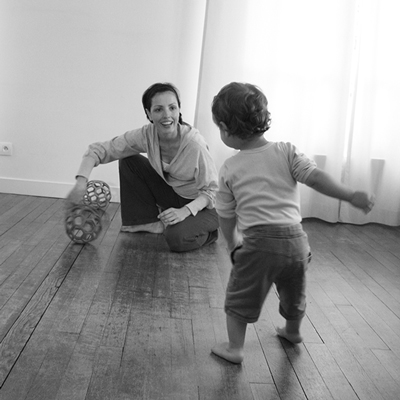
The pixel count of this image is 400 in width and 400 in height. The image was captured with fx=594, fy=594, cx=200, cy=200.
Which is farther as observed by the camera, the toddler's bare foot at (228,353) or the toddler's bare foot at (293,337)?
the toddler's bare foot at (293,337)

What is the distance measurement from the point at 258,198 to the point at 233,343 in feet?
1.53

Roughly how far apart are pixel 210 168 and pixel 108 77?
4.68ft

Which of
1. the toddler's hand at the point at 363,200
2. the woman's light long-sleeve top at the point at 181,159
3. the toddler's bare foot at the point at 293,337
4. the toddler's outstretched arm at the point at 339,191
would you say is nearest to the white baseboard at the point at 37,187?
the woman's light long-sleeve top at the point at 181,159

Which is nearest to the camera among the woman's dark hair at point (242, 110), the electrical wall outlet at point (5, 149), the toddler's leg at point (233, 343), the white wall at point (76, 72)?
the woman's dark hair at point (242, 110)

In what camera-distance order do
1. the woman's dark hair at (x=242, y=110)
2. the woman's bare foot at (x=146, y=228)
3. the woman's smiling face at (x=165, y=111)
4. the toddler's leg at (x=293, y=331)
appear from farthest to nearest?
the woman's bare foot at (x=146, y=228)
the woman's smiling face at (x=165, y=111)
the toddler's leg at (x=293, y=331)
the woman's dark hair at (x=242, y=110)

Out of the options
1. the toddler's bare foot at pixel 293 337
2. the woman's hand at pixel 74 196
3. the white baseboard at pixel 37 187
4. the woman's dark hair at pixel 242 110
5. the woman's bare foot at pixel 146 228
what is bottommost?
the toddler's bare foot at pixel 293 337

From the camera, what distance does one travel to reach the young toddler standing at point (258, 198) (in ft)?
5.65

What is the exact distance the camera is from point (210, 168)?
3.15 metres

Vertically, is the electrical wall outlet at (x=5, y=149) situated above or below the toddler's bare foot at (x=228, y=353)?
above

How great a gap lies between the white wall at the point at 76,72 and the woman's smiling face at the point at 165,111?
119 centimetres

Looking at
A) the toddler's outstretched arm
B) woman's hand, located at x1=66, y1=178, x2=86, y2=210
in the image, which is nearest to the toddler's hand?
the toddler's outstretched arm

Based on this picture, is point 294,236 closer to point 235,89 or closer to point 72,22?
point 235,89

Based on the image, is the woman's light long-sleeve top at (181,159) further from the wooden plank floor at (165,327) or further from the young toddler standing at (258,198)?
the young toddler standing at (258,198)

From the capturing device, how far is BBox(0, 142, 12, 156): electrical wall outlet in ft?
14.0
